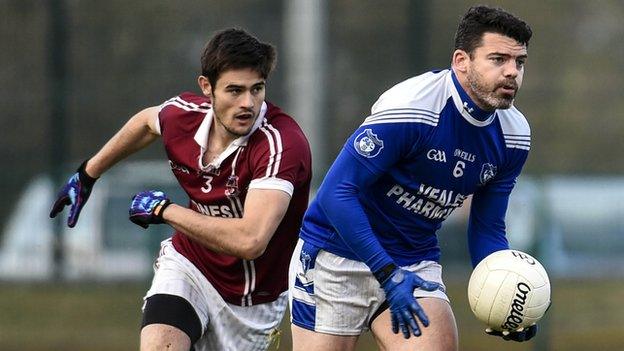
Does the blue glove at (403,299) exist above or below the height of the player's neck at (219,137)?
below

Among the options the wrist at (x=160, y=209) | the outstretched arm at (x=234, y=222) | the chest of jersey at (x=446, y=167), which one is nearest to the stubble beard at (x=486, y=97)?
the chest of jersey at (x=446, y=167)

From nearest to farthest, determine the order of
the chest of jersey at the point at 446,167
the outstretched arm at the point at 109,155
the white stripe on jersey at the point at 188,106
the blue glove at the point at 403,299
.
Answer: the blue glove at the point at 403,299, the chest of jersey at the point at 446,167, the white stripe on jersey at the point at 188,106, the outstretched arm at the point at 109,155

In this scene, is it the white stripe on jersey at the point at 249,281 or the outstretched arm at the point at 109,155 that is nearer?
the white stripe on jersey at the point at 249,281

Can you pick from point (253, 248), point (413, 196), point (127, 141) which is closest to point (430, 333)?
point (413, 196)

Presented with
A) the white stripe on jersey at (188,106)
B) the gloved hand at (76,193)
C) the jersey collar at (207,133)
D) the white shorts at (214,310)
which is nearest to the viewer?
the jersey collar at (207,133)

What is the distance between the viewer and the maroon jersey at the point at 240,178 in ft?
17.8

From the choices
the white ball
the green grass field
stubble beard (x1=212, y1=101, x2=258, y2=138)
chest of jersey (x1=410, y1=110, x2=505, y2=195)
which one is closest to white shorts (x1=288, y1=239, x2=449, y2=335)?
the white ball

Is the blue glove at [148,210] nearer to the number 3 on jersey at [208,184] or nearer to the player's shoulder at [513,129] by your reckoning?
the number 3 on jersey at [208,184]

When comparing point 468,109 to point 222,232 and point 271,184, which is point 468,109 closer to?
point 271,184

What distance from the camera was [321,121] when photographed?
441 inches

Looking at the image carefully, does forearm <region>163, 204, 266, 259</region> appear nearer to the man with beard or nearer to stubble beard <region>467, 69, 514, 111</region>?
the man with beard

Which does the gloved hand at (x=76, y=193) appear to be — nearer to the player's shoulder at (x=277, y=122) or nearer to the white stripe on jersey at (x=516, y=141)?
the player's shoulder at (x=277, y=122)

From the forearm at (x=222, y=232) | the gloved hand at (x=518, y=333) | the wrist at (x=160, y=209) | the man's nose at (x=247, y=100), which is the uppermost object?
the man's nose at (x=247, y=100)

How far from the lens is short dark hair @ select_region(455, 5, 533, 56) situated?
5129 millimetres
